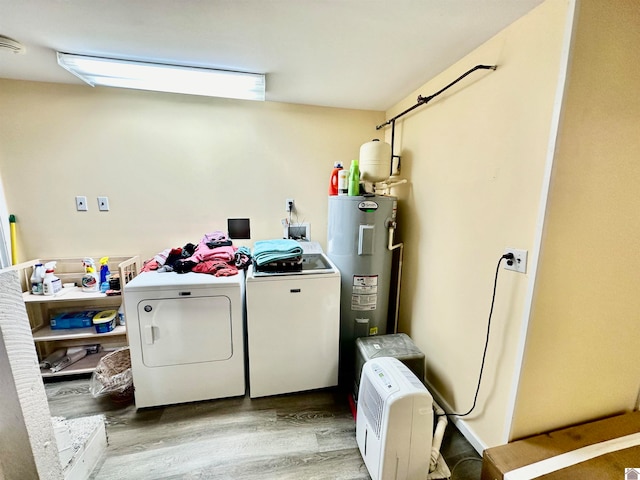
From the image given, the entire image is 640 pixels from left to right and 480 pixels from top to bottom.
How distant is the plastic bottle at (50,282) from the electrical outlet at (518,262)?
305 centimetres

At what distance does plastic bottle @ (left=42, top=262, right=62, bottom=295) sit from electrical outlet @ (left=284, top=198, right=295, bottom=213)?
187 cm

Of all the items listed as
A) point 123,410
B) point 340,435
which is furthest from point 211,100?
→ point 340,435

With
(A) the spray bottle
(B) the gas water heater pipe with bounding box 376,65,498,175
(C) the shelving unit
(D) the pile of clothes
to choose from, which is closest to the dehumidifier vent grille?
(D) the pile of clothes

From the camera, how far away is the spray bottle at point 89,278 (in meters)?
2.03

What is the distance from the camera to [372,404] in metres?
1.31

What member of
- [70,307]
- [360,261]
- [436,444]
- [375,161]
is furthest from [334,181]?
[70,307]

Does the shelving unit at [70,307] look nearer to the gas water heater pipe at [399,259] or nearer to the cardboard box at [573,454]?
the gas water heater pipe at [399,259]

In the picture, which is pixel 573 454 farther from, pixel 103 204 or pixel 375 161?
pixel 103 204

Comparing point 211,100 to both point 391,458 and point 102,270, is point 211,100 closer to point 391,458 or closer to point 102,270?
point 102,270

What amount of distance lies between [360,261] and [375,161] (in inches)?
31.2

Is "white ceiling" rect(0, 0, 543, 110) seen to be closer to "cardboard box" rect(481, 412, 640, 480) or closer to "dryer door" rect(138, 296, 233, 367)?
"dryer door" rect(138, 296, 233, 367)

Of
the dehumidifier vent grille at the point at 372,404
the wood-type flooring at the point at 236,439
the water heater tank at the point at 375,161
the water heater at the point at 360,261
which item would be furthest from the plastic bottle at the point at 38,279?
the water heater tank at the point at 375,161

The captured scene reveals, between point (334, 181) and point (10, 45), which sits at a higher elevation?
point (10, 45)

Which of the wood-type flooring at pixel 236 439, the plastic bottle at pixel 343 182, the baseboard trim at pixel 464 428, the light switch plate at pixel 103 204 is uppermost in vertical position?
the plastic bottle at pixel 343 182
